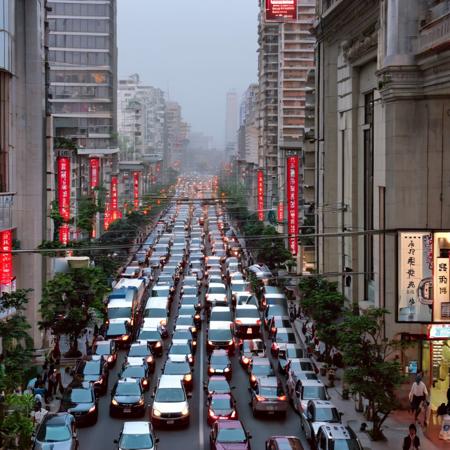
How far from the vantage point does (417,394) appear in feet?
83.6

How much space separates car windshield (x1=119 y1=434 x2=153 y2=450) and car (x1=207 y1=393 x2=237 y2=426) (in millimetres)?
3506

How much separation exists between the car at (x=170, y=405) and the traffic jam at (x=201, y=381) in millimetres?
28

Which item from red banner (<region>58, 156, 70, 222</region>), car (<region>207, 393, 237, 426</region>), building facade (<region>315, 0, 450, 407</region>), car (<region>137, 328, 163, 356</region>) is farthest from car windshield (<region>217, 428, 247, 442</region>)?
red banner (<region>58, 156, 70, 222</region>)

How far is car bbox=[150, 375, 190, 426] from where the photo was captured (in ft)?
79.9

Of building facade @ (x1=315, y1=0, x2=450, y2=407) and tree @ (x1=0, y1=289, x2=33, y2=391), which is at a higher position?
building facade @ (x1=315, y1=0, x2=450, y2=407)

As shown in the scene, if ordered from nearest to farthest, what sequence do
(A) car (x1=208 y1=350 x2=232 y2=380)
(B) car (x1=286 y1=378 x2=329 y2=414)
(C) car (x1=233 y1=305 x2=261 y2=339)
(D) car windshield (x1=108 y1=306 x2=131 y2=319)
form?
(B) car (x1=286 y1=378 x2=329 y2=414)
(A) car (x1=208 y1=350 x2=232 y2=380)
(C) car (x1=233 y1=305 x2=261 y2=339)
(D) car windshield (x1=108 y1=306 x2=131 y2=319)

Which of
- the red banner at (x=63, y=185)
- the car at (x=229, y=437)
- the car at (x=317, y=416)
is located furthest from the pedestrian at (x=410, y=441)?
the red banner at (x=63, y=185)

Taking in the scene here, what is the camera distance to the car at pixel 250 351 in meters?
33.1

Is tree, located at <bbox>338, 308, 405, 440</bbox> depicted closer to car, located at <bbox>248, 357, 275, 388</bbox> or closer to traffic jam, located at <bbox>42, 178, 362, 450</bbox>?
traffic jam, located at <bbox>42, 178, 362, 450</bbox>

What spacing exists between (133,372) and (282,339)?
29.2ft

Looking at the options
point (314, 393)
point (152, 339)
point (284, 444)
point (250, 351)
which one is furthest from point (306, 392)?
point (152, 339)

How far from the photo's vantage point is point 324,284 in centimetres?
3681

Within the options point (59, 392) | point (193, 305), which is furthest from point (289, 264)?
point (59, 392)

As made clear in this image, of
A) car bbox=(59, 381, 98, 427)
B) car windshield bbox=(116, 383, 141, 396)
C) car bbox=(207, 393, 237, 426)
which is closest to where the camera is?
car bbox=(207, 393, 237, 426)
